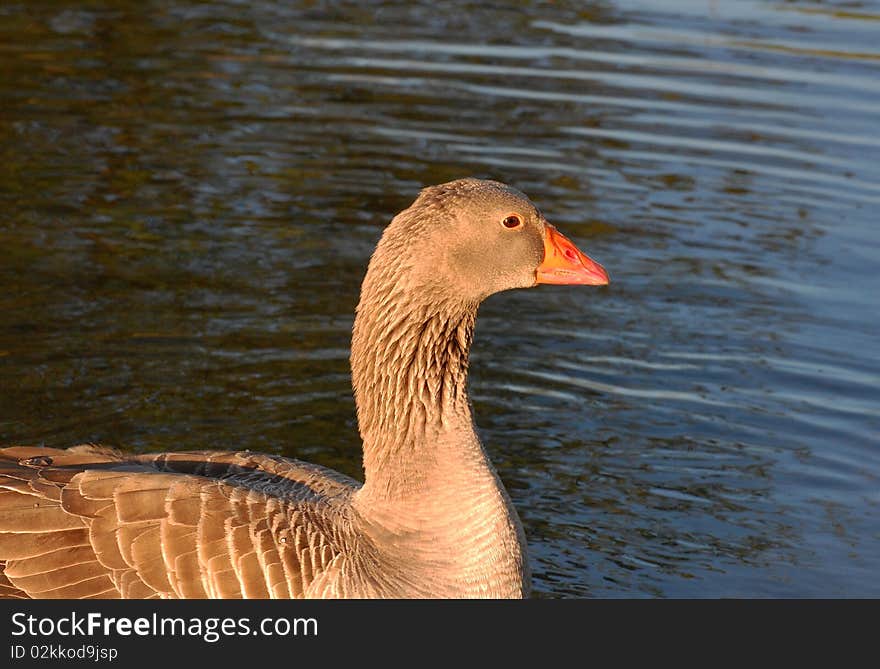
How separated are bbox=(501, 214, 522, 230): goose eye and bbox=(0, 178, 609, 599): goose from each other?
0.01 m

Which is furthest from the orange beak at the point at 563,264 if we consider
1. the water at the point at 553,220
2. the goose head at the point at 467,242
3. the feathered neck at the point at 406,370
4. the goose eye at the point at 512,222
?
the water at the point at 553,220

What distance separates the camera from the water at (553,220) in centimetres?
966

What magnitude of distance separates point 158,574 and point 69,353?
15.3ft

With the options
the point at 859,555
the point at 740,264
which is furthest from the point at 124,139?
the point at 859,555

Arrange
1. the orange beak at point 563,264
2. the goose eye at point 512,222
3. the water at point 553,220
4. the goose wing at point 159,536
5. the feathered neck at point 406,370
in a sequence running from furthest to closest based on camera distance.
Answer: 1. the water at point 553,220
2. the orange beak at point 563,264
3. the goose eye at point 512,222
4. the feathered neck at point 406,370
5. the goose wing at point 159,536

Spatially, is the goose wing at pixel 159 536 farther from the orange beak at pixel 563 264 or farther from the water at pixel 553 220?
the water at pixel 553 220

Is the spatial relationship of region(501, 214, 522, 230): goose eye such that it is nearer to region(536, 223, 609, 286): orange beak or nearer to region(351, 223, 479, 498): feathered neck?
region(536, 223, 609, 286): orange beak

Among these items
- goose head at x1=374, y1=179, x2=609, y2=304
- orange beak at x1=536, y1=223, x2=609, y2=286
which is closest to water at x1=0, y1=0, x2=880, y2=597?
orange beak at x1=536, y1=223, x2=609, y2=286

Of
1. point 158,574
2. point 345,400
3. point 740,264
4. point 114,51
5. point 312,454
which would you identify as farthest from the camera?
point 114,51

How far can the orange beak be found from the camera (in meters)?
7.34

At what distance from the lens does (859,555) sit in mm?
8953

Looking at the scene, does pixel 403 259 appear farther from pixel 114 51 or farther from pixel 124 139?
pixel 114 51

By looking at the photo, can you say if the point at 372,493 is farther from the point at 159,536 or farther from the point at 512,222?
the point at 512,222

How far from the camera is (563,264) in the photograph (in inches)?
289
